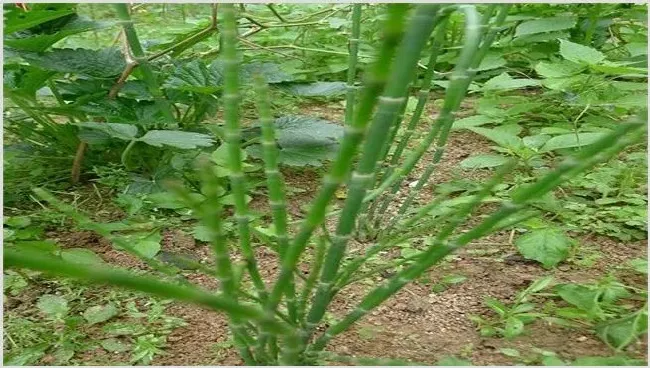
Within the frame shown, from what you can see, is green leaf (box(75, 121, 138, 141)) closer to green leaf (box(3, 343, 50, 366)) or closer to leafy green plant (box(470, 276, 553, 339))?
green leaf (box(3, 343, 50, 366))

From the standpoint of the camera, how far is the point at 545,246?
93 cm

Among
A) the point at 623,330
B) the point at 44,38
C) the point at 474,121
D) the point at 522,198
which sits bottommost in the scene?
the point at 474,121

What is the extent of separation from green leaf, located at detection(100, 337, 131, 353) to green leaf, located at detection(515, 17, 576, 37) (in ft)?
3.66

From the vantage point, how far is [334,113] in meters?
1.62

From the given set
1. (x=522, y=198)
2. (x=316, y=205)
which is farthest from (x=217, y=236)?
(x=522, y=198)

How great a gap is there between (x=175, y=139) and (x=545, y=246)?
53cm

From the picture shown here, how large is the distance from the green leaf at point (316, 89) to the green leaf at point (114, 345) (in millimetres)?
615

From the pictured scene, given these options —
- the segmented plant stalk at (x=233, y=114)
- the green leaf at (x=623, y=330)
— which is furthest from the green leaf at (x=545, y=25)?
the segmented plant stalk at (x=233, y=114)

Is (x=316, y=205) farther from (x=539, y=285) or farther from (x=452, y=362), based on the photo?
(x=539, y=285)

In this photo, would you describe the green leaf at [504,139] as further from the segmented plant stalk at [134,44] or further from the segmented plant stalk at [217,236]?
the segmented plant stalk at [217,236]

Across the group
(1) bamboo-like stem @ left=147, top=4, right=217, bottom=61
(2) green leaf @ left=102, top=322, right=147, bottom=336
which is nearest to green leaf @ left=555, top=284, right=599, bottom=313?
(2) green leaf @ left=102, top=322, right=147, bottom=336

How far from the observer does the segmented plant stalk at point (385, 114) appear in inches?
18.4

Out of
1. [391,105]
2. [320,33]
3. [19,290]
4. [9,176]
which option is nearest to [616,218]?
[391,105]

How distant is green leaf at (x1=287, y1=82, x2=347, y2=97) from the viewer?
1.28 m
